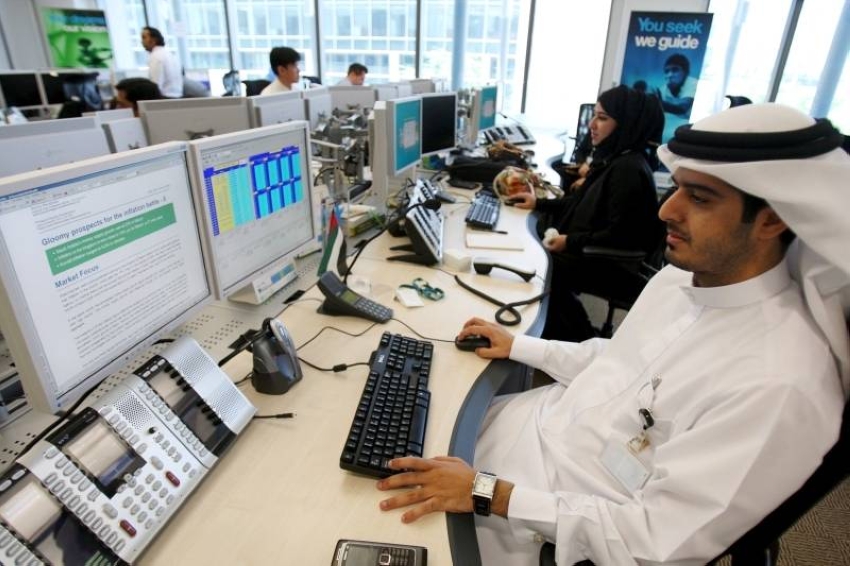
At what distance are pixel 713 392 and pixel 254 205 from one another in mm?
1156

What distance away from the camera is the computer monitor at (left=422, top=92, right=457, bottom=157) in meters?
2.84

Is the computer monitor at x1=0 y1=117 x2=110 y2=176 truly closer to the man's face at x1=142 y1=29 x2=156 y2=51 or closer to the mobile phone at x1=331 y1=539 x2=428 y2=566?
the mobile phone at x1=331 y1=539 x2=428 y2=566

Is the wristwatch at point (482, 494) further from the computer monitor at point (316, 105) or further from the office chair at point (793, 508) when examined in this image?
the computer monitor at point (316, 105)

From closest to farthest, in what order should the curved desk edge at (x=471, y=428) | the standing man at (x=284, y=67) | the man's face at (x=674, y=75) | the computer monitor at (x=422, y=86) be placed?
1. the curved desk edge at (x=471, y=428)
2. the computer monitor at (x=422, y=86)
3. the standing man at (x=284, y=67)
4. the man's face at (x=674, y=75)

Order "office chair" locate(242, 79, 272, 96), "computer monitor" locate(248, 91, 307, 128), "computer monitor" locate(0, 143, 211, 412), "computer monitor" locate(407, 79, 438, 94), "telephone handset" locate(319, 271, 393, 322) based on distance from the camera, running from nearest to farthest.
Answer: "computer monitor" locate(0, 143, 211, 412) < "telephone handset" locate(319, 271, 393, 322) < "computer monitor" locate(248, 91, 307, 128) < "computer monitor" locate(407, 79, 438, 94) < "office chair" locate(242, 79, 272, 96)

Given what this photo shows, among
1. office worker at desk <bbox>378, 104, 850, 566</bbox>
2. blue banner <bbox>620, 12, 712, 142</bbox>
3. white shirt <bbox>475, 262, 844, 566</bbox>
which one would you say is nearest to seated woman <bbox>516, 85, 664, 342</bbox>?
white shirt <bbox>475, 262, 844, 566</bbox>

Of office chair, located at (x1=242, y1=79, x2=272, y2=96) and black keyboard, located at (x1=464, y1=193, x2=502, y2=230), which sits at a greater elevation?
office chair, located at (x1=242, y1=79, x2=272, y2=96)

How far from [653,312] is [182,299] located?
1.15m

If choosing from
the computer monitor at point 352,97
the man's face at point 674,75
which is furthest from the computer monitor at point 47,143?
the man's face at point 674,75

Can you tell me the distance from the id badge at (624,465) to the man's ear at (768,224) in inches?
20.0

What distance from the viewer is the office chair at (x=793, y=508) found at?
749 mm

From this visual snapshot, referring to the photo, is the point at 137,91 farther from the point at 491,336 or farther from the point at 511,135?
the point at 491,336

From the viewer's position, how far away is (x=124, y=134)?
73.9 inches

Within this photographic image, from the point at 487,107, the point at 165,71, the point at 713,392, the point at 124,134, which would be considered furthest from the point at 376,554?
the point at 165,71
